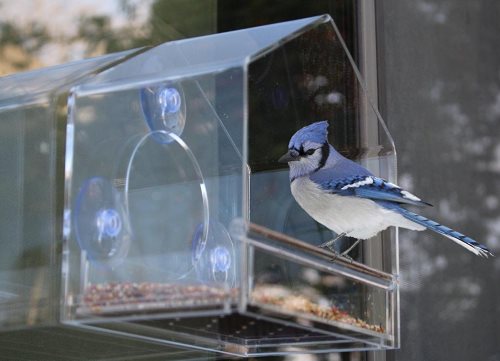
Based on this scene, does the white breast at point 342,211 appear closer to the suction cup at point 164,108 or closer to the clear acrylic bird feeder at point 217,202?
the clear acrylic bird feeder at point 217,202

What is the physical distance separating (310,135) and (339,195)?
123mm

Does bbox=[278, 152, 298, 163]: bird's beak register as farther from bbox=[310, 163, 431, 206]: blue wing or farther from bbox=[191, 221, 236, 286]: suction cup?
bbox=[191, 221, 236, 286]: suction cup

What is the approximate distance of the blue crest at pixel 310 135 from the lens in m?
→ 1.86

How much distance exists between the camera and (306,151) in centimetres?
185

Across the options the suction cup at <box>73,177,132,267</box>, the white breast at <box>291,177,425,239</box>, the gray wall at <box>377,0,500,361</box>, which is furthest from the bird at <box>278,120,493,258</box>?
the gray wall at <box>377,0,500,361</box>

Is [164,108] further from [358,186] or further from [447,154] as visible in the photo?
[447,154]

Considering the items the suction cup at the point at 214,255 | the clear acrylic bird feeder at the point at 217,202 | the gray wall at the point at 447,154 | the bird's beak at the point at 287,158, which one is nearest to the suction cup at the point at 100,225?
the clear acrylic bird feeder at the point at 217,202

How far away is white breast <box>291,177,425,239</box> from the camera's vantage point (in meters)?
1.83

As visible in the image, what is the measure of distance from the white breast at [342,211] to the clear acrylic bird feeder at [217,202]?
6cm

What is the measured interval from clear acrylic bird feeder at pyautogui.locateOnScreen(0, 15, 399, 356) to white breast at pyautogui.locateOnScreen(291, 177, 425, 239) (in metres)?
0.06

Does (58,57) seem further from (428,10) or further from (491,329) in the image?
(491,329)

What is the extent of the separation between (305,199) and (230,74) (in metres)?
0.45

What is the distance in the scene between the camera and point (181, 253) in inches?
62.7

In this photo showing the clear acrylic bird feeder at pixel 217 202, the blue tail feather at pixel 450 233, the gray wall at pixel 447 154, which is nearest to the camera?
the clear acrylic bird feeder at pixel 217 202
